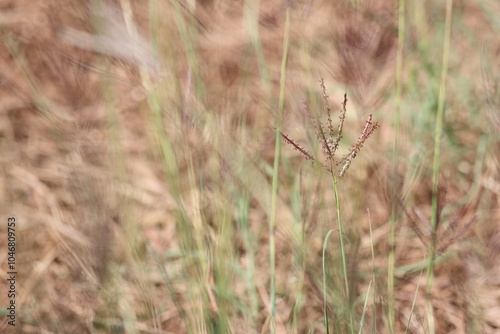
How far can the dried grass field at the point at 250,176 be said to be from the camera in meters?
0.69

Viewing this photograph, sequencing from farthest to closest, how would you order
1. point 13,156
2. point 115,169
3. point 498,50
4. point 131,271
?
1. point 498,50
2. point 13,156
3. point 115,169
4. point 131,271

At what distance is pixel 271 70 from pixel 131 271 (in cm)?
74

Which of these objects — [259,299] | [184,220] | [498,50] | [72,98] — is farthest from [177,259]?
[498,50]

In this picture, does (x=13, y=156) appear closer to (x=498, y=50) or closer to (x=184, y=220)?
(x=184, y=220)

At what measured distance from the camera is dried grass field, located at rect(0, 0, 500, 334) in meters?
0.69

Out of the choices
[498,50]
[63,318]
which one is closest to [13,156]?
[63,318]

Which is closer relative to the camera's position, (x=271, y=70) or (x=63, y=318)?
(x=63, y=318)

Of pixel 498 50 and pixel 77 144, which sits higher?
pixel 498 50

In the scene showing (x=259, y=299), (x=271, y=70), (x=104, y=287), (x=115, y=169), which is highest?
(x=271, y=70)

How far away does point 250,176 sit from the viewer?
862 mm

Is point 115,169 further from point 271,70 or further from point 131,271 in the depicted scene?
point 271,70

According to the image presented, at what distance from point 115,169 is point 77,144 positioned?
0.25 meters

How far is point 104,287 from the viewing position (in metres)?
0.66

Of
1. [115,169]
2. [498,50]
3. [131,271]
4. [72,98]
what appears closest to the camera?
[72,98]
